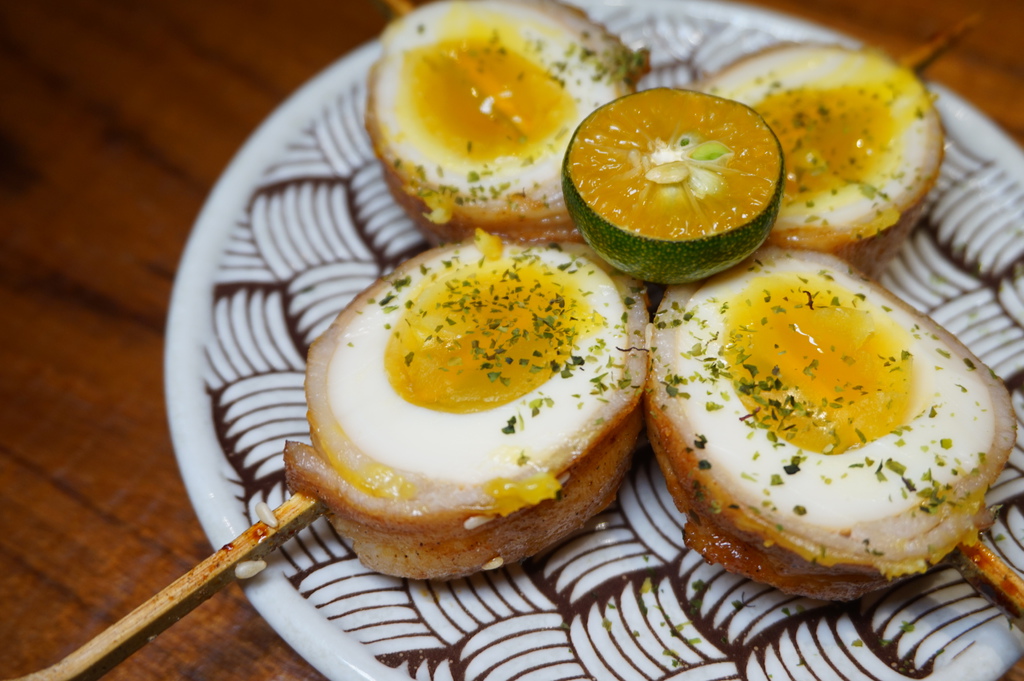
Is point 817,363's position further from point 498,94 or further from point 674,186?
point 498,94

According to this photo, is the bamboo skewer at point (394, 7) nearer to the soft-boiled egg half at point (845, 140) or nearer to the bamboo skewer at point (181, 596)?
the soft-boiled egg half at point (845, 140)

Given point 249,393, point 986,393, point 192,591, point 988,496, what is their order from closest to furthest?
1. point 192,591
2. point 986,393
3. point 988,496
4. point 249,393

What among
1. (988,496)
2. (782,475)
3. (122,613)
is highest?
(782,475)

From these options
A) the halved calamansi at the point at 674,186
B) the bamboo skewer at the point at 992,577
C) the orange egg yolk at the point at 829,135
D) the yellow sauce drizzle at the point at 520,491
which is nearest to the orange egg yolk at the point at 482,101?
the halved calamansi at the point at 674,186

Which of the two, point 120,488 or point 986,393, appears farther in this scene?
point 120,488

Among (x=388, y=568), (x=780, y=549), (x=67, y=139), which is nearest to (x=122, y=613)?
(x=388, y=568)

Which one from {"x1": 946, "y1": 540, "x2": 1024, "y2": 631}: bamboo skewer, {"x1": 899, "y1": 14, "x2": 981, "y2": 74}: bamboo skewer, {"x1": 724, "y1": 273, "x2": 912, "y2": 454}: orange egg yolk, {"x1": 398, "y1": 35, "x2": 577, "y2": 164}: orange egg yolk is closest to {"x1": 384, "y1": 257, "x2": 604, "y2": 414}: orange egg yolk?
{"x1": 724, "y1": 273, "x2": 912, "y2": 454}: orange egg yolk

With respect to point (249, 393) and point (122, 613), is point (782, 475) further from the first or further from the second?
point (122, 613)
